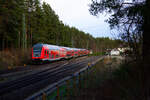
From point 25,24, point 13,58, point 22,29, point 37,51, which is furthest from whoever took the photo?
point 25,24

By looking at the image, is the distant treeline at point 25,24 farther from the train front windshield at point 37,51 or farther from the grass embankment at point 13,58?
the train front windshield at point 37,51

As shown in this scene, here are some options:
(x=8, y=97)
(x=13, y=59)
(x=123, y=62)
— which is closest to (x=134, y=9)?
(x=123, y=62)

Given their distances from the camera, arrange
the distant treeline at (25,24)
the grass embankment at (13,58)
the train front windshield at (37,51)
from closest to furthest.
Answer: the grass embankment at (13,58)
the train front windshield at (37,51)
the distant treeline at (25,24)

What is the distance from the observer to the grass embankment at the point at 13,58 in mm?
20050

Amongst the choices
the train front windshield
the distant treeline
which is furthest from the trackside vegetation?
the train front windshield

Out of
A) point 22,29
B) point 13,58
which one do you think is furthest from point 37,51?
point 22,29

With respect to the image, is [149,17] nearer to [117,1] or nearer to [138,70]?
[138,70]

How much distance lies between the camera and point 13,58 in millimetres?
23047

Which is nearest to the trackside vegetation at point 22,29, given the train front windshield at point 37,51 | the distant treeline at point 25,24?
the distant treeline at point 25,24

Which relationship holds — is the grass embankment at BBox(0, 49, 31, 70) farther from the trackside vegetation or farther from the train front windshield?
the train front windshield

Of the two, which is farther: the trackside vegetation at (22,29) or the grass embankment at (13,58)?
the trackside vegetation at (22,29)

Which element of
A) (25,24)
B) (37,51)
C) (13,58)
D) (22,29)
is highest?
(25,24)

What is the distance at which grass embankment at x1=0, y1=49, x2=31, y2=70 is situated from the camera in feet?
65.8

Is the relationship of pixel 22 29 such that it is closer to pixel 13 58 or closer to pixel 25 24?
pixel 25 24
